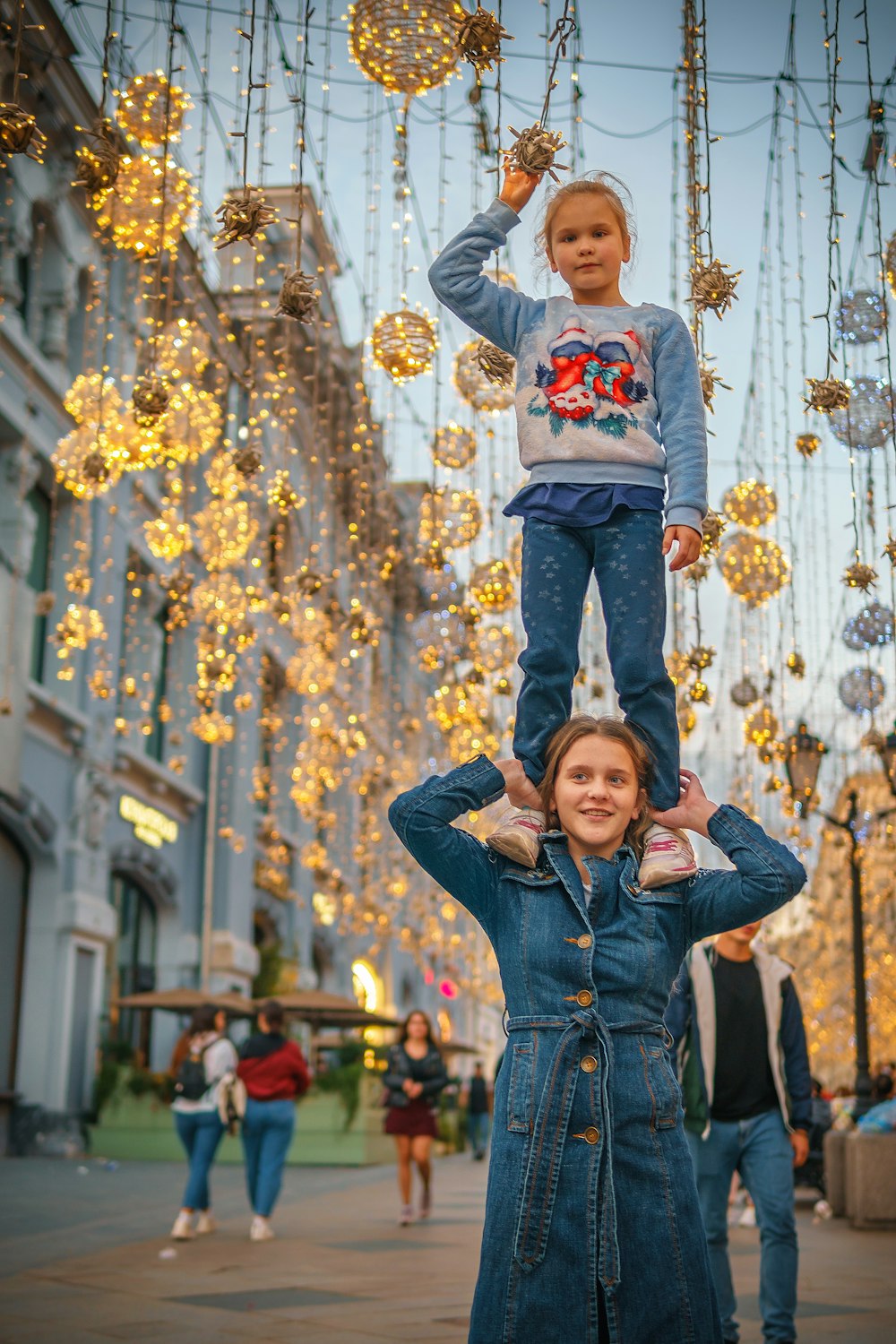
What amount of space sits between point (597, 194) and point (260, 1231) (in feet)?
29.9

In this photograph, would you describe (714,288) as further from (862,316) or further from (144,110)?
(144,110)

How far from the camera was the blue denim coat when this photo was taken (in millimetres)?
3049

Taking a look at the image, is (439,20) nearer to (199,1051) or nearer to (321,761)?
(199,1051)

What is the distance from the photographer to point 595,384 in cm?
393

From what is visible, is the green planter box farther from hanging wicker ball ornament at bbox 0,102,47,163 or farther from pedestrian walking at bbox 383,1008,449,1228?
hanging wicker ball ornament at bbox 0,102,47,163

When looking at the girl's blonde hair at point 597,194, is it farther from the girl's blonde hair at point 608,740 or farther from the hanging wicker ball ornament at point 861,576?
the hanging wicker ball ornament at point 861,576

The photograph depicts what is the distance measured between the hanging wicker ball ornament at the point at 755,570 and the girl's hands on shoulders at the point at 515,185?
757cm

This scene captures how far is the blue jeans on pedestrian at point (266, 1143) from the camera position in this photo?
11.1 m

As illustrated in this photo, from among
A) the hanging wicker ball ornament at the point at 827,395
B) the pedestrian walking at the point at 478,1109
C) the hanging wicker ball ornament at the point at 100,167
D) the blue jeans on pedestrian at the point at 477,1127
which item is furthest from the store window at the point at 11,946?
the hanging wicker ball ornament at the point at 827,395

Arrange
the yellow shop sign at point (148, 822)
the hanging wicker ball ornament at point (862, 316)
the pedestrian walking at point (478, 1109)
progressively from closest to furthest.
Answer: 1. the hanging wicker ball ornament at point (862, 316)
2. the yellow shop sign at point (148, 822)
3. the pedestrian walking at point (478, 1109)

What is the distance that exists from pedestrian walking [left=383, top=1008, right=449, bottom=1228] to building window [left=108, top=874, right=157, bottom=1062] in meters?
11.2

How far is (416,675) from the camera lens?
4603cm

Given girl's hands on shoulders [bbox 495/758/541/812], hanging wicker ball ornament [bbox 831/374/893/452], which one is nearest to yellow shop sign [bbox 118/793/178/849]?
hanging wicker ball ornament [bbox 831/374/893/452]

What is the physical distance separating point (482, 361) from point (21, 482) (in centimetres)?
1368
